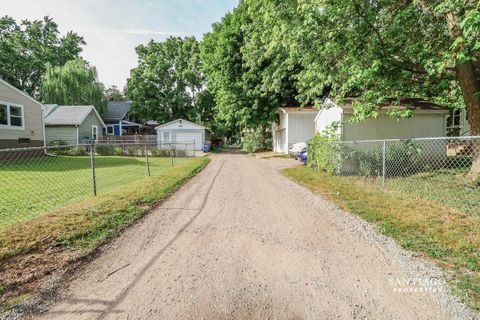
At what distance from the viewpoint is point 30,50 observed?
38812 millimetres

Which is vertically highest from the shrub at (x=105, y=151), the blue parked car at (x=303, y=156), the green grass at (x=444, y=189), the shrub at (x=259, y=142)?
the shrub at (x=259, y=142)

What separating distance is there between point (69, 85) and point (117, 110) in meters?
7.65

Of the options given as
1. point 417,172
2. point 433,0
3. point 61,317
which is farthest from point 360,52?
point 61,317

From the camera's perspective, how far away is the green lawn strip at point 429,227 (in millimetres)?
2904

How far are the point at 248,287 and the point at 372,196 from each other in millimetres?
5063

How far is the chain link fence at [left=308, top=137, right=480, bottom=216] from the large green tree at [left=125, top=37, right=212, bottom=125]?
96.3ft

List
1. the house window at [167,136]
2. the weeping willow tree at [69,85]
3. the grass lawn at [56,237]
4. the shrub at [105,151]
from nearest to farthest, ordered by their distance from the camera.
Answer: the grass lawn at [56,237], the shrub at [105,151], the house window at [167,136], the weeping willow tree at [69,85]

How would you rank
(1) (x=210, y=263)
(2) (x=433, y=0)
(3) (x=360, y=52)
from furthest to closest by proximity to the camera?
(3) (x=360, y=52) → (2) (x=433, y=0) → (1) (x=210, y=263)

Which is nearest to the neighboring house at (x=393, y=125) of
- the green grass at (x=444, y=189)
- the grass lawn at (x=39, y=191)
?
the green grass at (x=444, y=189)

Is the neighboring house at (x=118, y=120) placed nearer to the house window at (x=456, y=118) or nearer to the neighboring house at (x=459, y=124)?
the neighboring house at (x=459, y=124)

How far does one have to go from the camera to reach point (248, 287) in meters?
2.75

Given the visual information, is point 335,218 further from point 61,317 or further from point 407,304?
point 61,317

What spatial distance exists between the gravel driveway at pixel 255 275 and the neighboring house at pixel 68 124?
23.4 metres

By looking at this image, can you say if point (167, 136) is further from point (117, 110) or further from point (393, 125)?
point (393, 125)
